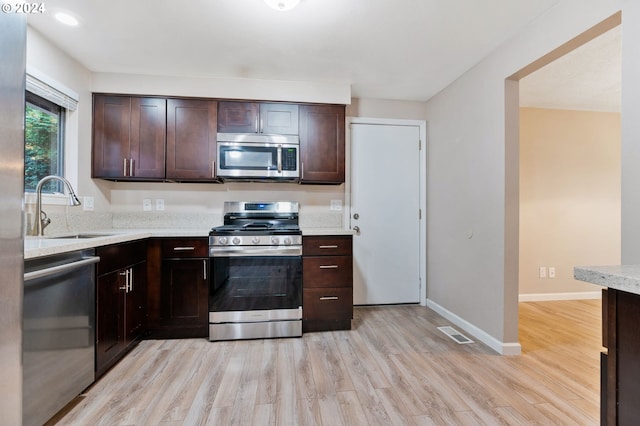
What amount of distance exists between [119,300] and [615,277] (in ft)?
8.29

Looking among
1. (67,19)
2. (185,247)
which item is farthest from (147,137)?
(185,247)

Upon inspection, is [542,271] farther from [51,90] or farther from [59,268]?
[51,90]

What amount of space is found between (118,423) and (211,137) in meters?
2.18

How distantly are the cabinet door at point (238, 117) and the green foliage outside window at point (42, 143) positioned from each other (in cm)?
128

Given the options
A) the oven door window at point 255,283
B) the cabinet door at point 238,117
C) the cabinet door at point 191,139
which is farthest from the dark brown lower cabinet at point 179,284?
the cabinet door at point 238,117

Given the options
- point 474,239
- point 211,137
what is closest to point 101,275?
point 211,137

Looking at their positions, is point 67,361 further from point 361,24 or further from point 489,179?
point 489,179

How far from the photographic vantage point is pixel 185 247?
239cm

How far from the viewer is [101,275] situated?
1.79m

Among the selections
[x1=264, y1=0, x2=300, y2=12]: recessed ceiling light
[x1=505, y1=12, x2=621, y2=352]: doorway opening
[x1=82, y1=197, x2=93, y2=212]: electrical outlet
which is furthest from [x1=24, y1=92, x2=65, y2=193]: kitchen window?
Result: [x1=505, y1=12, x2=621, y2=352]: doorway opening

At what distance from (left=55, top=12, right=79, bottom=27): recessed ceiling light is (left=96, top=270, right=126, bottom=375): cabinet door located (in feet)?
5.68

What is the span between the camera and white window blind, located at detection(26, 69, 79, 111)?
76.9 inches

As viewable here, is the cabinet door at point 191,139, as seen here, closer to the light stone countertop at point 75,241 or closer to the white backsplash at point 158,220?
the white backsplash at point 158,220

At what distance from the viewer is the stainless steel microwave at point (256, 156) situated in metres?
2.65
